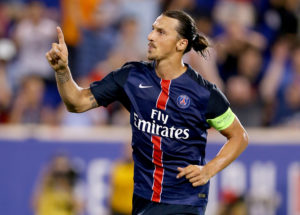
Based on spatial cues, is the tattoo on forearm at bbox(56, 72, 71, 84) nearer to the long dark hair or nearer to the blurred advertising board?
the long dark hair

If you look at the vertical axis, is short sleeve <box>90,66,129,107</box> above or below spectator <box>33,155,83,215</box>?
above

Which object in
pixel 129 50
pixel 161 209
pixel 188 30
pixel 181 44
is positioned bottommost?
pixel 161 209

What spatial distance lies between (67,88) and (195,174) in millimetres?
1101

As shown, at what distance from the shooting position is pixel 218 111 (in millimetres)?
5586

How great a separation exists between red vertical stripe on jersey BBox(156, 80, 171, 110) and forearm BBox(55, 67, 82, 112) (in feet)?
1.92

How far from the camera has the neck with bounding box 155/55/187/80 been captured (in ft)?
18.6

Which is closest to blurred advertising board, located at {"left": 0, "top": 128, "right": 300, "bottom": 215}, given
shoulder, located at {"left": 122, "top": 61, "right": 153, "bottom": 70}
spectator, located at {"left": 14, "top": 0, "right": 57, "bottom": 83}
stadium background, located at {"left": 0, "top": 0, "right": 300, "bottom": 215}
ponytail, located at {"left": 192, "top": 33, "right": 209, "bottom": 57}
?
stadium background, located at {"left": 0, "top": 0, "right": 300, "bottom": 215}

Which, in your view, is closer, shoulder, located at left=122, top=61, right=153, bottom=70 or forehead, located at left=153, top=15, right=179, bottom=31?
forehead, located at left=153, top=15, right=179, bottom=31

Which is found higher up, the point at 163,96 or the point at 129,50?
the point at 129,50

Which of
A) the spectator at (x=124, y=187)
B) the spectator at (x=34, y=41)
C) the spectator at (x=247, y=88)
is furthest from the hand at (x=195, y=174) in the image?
the spectator at (x=34, y=41)

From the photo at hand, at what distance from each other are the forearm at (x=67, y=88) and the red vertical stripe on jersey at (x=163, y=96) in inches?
23.0

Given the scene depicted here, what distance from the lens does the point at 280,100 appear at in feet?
34.4

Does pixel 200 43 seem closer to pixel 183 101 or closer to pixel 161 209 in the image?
pixel 183 101

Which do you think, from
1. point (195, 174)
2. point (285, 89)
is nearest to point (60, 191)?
Result: point (285, 89)
